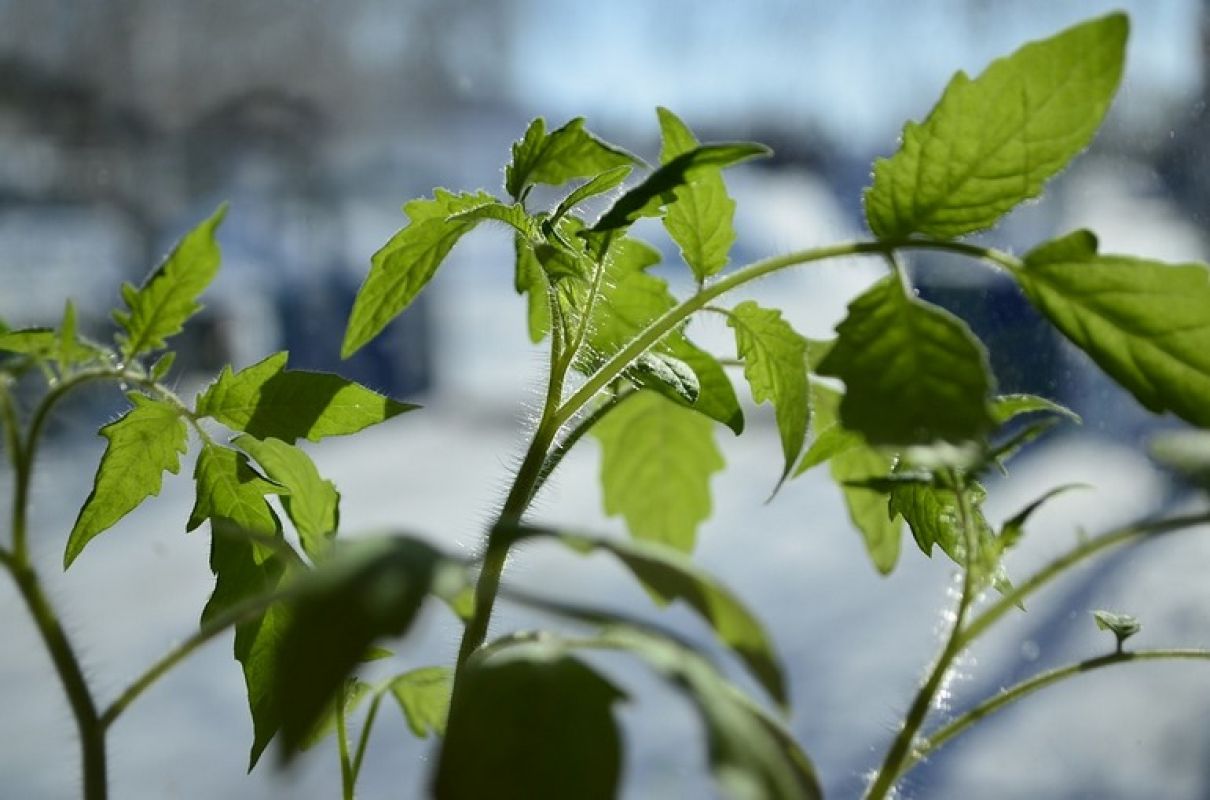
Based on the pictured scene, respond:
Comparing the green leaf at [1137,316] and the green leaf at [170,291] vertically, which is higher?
the green leaf at [1137,316]

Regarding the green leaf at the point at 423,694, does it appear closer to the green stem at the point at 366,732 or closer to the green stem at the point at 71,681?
the green stem at the point at 366,732

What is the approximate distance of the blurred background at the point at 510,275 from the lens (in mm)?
943

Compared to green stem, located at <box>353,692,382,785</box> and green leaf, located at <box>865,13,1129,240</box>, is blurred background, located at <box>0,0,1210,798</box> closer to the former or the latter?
green stem, located at <box>353,692,382,785</box>

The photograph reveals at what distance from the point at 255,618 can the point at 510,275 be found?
2.10 ft

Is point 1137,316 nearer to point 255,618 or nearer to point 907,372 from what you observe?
point 907,372

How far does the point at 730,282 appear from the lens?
16.2 inches

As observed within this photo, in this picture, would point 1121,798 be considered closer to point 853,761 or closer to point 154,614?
point 853,761

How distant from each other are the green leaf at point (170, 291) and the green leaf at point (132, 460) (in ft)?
0.09

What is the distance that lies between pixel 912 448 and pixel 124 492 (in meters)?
0.28

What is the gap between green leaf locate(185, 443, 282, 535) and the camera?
43 centimetres

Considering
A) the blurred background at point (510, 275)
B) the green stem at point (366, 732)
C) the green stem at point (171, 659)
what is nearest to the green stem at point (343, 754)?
the green stem at point (366, 732)

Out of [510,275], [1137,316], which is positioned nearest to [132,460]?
[1137,316]

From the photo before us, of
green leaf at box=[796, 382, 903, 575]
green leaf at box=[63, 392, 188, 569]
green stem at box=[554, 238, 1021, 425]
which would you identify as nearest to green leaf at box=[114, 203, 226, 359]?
green leaf at box=[63, 392, 188, 569]

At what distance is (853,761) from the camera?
0.98m
